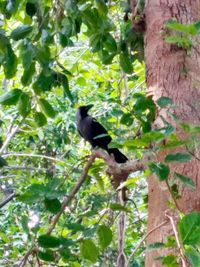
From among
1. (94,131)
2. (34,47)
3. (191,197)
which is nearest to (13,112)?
(94,131)

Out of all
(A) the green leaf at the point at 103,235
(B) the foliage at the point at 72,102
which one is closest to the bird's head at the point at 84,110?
(B) the foliage at the point at 72,102

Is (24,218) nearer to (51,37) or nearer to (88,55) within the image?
(51,37)

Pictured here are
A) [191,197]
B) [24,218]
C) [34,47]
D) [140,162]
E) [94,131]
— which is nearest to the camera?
[24,218]

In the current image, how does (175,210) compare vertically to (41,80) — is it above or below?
below

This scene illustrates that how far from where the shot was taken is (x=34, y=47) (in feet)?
4.64

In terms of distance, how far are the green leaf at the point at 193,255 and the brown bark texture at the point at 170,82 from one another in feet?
0.99

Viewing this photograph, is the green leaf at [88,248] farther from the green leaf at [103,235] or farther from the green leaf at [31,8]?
the green leaf at [31,8]

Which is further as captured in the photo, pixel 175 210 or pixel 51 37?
pixel 51 37

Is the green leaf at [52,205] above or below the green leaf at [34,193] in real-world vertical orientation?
below

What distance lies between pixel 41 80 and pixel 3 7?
243 mm

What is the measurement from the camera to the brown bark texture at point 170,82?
3.67 ft

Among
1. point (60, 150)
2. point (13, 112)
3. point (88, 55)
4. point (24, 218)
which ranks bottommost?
point (60, 150)

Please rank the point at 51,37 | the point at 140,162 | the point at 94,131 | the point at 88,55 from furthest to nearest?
the point at 94,131 → the point at 88,55 → the point at 51,37 → the point at 140,162

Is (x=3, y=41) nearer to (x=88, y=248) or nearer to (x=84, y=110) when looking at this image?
(x=88, y=248)
